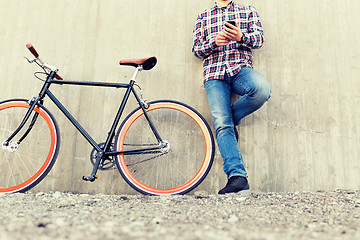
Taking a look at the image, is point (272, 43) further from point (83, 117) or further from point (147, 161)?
point (83, 117)

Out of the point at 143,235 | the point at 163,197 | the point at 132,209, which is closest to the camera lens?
the point at 143,235

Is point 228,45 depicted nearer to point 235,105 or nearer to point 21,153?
point 235,105

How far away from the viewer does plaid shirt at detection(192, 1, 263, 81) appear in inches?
93.2

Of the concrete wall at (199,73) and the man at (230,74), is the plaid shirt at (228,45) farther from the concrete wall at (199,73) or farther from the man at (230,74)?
the concrete wall at (199,73)

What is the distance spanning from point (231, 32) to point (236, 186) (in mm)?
1216

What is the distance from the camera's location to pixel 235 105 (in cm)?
234

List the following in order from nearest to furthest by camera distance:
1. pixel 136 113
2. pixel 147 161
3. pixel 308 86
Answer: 1. pixel 136 113
2. pixel 147 161
3. pixel 308 86

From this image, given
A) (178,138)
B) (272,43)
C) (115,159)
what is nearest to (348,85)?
(272,43)

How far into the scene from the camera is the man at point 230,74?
2154mm

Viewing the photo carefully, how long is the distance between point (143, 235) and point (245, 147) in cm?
176

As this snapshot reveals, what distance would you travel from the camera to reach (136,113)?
2225mm

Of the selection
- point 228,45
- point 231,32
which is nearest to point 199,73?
point 228,45

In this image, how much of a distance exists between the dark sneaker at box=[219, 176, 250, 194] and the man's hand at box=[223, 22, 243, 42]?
113 cm

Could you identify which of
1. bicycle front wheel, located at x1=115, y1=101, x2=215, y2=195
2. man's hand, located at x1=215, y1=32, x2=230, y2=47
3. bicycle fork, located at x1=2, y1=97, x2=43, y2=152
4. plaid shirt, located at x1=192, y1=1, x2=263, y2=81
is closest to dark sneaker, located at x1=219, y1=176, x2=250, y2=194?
bicycle front wheel, located at x1=115, y1=101, x2=215, y2=195
